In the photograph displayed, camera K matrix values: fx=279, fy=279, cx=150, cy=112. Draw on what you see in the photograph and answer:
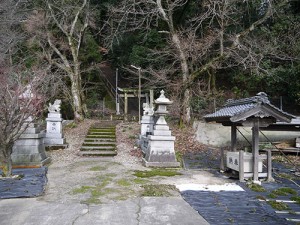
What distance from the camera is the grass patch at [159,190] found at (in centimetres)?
608

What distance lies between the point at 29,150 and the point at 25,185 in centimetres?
321

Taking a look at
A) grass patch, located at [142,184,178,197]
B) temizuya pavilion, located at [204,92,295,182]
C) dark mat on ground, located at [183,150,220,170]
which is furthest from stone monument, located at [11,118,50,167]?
temizuya pavilion, located at [204,92,295,182]

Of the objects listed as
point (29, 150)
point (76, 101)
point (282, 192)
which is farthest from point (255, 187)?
point (76, 101)

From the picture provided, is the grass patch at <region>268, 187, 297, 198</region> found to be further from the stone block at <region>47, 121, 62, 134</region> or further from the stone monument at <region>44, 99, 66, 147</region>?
the stone block at <region>47, 121, 62, 134</region>

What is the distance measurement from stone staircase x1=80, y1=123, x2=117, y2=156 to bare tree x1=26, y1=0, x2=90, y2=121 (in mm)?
3146

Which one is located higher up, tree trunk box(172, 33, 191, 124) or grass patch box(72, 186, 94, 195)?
tree trunk box(172, 33, 191, 124)

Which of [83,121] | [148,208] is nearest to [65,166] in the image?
[148,208]

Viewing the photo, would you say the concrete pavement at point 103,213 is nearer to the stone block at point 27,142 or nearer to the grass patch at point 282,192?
the grass patch at point 282,192

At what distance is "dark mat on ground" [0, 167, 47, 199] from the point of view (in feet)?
19.7

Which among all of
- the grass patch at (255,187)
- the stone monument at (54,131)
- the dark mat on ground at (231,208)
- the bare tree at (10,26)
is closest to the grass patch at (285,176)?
the grass patch at (255,187)

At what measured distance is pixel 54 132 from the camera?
13586mm

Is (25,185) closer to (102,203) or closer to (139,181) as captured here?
(102,203)

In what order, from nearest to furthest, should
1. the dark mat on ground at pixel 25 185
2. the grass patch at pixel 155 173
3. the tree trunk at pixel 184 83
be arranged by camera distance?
1. the dark mat on ground at pixel 25 185
2. the grass patch at pixel 155 173
3. the tree trunk at pixel 184 83

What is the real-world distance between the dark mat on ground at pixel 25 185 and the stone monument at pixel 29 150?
3.78ft
